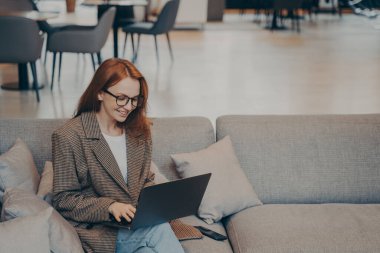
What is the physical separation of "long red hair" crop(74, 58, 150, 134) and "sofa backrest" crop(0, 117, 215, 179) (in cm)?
44

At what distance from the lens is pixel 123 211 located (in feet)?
8.89

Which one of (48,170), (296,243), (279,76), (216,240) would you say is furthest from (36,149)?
(279,76)

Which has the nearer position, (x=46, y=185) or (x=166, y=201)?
(x=166, y=201)

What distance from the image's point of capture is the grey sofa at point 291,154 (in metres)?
3.40

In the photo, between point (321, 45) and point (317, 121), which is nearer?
point (317, 121)

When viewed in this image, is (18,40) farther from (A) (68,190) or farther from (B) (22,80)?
(A) (68,190)

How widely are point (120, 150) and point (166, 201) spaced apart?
0.41m

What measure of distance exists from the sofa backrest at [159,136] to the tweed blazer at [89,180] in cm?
53

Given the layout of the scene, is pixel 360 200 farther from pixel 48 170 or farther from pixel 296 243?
pixel 48 170

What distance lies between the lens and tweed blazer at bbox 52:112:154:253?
110 inches

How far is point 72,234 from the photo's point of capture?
8.90 feet

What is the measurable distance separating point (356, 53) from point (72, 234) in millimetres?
8538

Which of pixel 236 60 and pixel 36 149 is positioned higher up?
pixel 36 149

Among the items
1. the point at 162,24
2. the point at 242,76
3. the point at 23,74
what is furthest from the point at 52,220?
the point at 162,24
